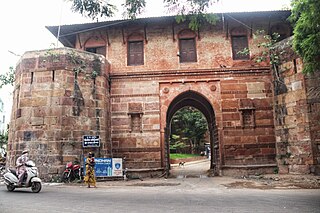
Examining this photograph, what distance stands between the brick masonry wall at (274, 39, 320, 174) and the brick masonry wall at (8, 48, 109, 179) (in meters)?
8.17

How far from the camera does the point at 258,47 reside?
1362 centimetres

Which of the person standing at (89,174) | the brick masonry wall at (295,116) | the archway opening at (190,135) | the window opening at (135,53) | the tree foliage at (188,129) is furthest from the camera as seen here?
the tree foliage at (188,129)

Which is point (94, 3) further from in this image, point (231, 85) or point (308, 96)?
point (308, 96)

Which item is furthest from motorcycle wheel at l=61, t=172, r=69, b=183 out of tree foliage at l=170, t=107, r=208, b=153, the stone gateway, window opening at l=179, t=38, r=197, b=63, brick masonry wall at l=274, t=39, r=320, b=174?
tree foliage at l=170, t=107, r=208, b=153

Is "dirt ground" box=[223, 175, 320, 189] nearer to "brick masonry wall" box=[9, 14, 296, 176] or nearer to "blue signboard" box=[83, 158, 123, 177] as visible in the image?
"brick masonry wall" box=[9, 14, 296, 176]

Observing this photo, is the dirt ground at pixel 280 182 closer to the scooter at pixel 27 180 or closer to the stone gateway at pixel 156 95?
the stone gateway at pixel 156 95

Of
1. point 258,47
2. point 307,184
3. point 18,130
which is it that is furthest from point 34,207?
point 258,47

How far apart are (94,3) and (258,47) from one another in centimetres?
937

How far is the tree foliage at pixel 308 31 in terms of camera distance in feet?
22.9

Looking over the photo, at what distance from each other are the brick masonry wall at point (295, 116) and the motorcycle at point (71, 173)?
8864 mm

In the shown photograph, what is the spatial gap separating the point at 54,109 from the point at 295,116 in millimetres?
10335

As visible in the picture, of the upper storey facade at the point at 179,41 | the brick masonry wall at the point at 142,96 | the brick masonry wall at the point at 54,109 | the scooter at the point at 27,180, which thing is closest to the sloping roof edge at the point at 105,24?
the upper storey facade at the point at 179,41

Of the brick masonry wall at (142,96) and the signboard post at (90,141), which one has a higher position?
the brick masonry wall at (142,96)

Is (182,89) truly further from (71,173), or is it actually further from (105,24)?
(71,173)
